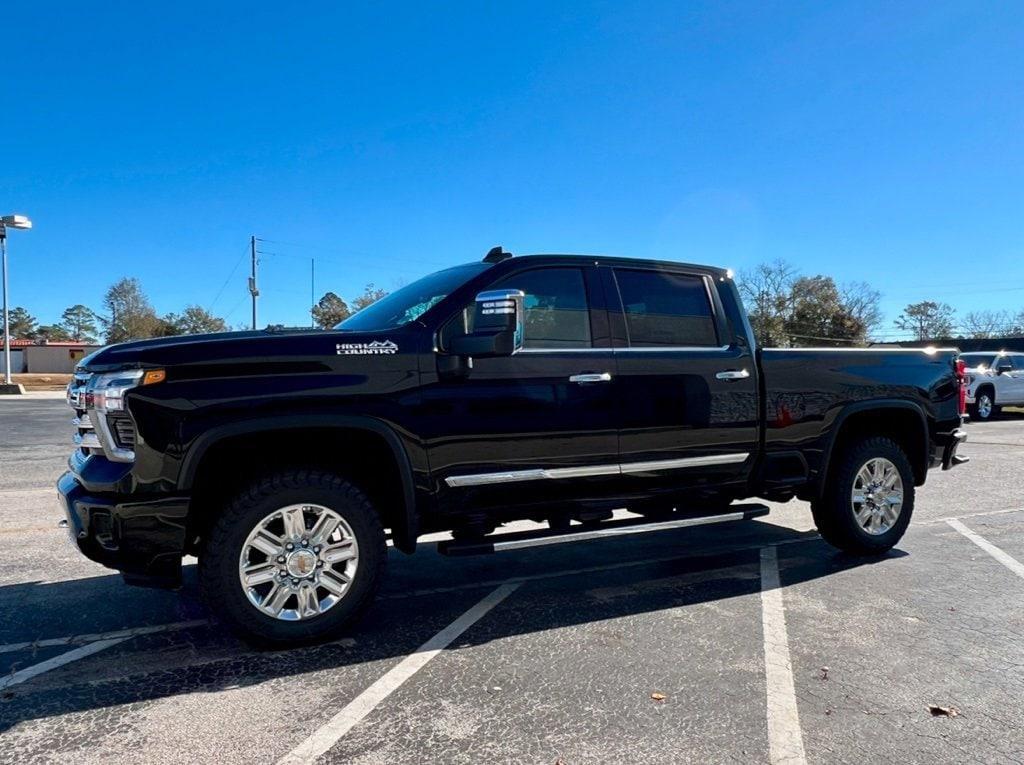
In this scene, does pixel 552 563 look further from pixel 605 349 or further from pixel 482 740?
pixel 482 740

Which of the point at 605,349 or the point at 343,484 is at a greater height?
the point at 605,349

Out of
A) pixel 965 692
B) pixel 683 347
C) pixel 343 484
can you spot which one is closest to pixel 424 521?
pixel 343 484

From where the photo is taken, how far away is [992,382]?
757 inches

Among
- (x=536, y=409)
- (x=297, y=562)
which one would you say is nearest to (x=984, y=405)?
(x=536, y=409)

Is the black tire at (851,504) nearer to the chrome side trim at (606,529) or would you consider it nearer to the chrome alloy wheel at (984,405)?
the chrome side trim at (606,529)

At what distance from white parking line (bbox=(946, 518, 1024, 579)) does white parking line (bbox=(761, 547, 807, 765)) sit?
73.5 inches

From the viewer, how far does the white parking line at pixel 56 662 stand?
10.7 feet

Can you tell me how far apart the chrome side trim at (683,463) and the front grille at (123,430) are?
8.66ft

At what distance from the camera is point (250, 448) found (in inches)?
143

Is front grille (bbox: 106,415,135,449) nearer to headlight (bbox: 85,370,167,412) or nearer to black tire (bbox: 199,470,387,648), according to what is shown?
headlight (bbox: 85,370,167,412)

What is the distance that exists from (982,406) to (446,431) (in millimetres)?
20180

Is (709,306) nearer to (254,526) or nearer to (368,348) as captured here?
(368,348)

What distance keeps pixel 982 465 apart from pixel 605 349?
8721mm

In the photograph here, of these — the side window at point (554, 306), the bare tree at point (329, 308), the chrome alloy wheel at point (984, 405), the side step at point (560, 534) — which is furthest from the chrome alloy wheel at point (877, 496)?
the bare tree at point (329, 308)
